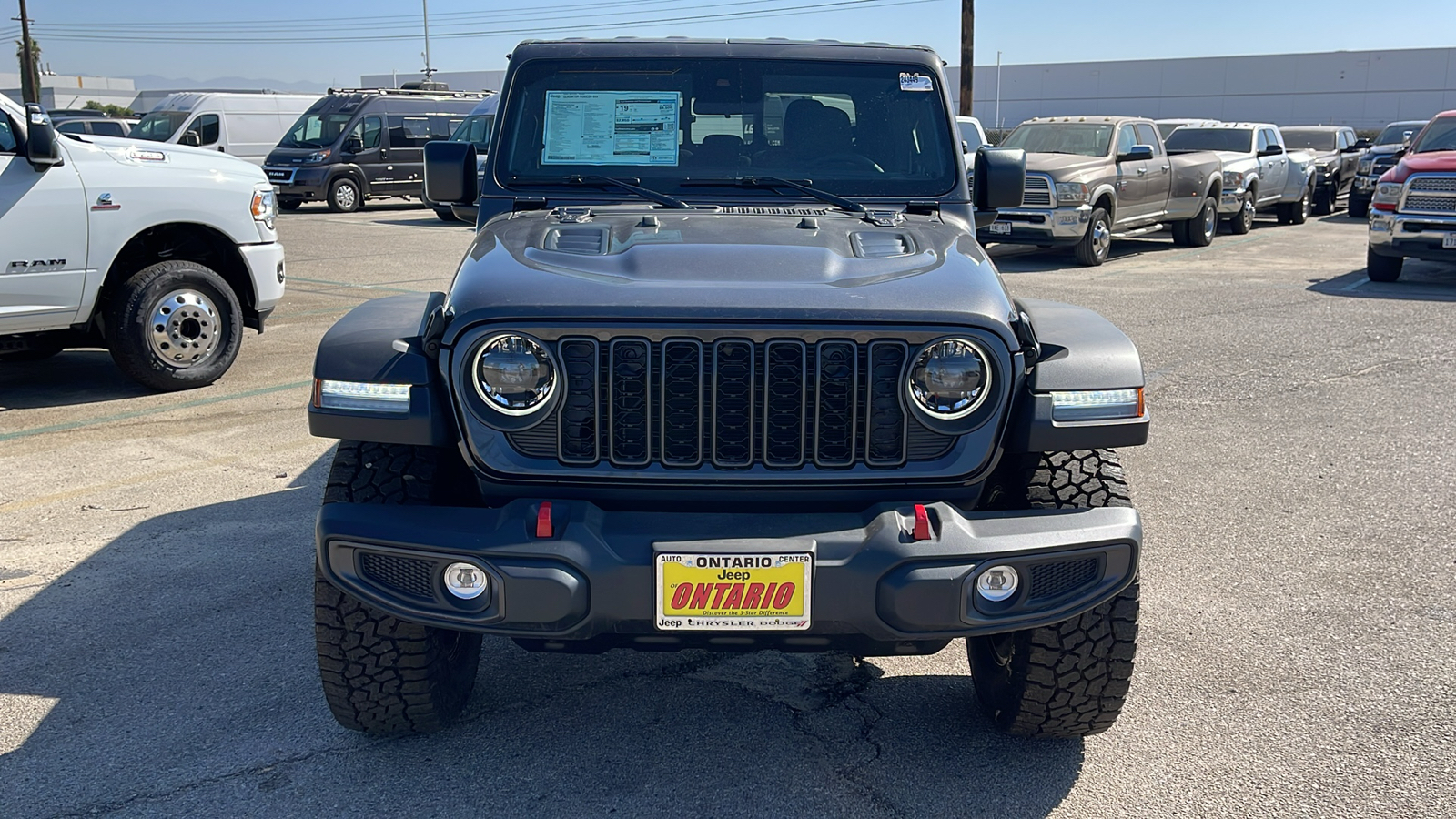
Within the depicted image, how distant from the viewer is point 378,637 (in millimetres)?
3188

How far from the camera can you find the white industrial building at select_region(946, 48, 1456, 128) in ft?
183

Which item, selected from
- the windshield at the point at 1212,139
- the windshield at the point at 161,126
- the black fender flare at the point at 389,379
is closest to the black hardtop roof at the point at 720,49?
the black fender flare at the point at 389,379

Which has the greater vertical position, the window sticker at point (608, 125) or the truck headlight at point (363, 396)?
the window sticker at point (608, 125)

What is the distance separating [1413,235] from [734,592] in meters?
12.4

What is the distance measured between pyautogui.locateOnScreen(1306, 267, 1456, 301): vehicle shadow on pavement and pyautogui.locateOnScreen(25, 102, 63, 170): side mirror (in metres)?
11.7

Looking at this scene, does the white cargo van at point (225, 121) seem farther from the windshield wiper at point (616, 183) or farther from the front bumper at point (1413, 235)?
the windshield wiper at point (616, 183)

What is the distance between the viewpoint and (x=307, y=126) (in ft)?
78.6

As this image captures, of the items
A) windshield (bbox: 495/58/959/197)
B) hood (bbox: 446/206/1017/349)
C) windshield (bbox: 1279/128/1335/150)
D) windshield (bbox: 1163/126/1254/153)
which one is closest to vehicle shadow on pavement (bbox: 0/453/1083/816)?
hood (bbox: 446/206/1017/349)

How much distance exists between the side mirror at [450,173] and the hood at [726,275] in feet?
2.69

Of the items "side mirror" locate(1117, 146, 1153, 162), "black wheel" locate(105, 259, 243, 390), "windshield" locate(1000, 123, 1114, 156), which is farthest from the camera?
"windshield" locate(1000, 123, 1114, 156)

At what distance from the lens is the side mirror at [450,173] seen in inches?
178

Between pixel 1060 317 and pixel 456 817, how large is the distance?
212cm

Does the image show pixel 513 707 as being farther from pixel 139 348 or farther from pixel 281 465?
pixel 139 348

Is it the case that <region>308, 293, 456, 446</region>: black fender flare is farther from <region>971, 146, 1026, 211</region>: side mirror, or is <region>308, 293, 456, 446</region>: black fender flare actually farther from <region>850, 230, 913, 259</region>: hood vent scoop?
<region>971, 146, 1026, 211</region>: side mirror
